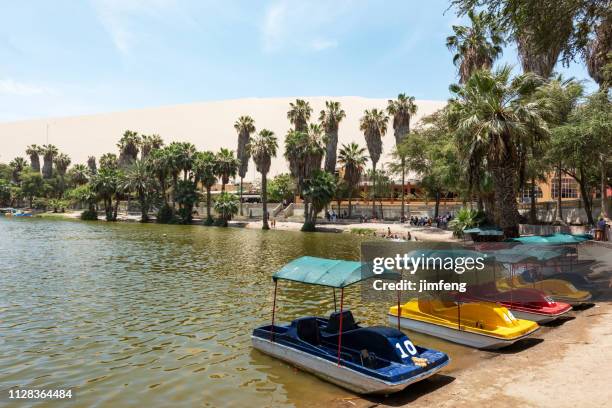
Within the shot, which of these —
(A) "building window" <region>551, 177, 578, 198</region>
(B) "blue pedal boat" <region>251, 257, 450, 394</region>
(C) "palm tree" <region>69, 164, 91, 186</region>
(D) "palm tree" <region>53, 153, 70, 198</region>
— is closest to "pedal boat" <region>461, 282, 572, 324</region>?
(B) "blue pedal boat" <region>251, 257, 450, 394</region>

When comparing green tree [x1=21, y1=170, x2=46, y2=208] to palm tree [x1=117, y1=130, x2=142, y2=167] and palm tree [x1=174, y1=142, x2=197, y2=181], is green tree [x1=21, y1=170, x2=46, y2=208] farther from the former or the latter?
palm tree [x1=174, y1=142, x2=197, y2=181]

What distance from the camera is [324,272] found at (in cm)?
1203

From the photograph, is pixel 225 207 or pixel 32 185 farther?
pixel 32 185

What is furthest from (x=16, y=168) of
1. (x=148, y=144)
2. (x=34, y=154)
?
(x=148, y=144)

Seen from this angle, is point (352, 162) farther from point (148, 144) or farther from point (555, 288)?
point (555, 288)

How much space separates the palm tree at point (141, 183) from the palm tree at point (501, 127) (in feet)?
204

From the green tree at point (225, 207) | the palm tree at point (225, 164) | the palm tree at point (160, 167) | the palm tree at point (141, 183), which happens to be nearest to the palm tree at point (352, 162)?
the green tree at point (225, 207)

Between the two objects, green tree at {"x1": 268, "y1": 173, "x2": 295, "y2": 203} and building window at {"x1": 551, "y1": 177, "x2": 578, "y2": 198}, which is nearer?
building window at {"x1": 551, "y1": 177, "x2": 578, "y2": 198}

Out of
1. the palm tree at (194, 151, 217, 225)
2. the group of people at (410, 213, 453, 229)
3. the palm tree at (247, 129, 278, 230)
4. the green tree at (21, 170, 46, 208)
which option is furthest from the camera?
the green tree at (21, 170, 46, 208)

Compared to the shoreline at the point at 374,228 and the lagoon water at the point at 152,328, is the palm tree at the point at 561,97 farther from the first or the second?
the lagoon water at the point at 152,328

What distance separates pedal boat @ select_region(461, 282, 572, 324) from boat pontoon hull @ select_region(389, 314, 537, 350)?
165 centimetres

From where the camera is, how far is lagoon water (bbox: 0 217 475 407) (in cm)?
1078

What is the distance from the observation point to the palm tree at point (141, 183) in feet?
258

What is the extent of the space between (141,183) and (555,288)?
72.1 meters
